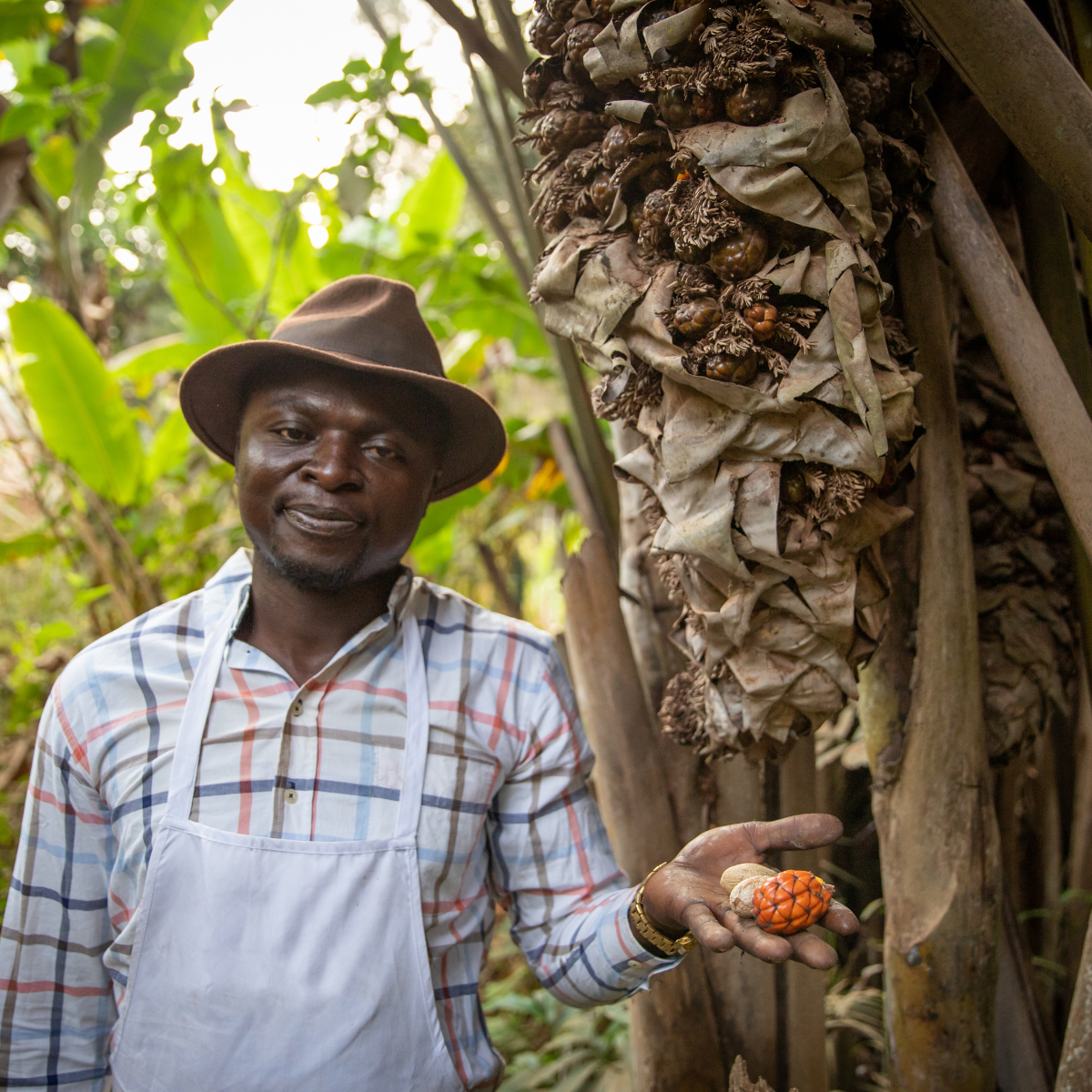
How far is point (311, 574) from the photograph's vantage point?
109 centimetres

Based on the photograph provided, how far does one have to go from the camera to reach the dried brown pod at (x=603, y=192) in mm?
770

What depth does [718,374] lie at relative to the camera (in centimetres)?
70

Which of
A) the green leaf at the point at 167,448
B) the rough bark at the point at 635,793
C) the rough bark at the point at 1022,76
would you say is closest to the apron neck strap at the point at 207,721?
the rough bark at the point at 635,793

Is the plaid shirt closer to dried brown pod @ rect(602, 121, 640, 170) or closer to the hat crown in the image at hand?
the hat crown

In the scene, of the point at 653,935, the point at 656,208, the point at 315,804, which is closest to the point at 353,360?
the point at 656,208

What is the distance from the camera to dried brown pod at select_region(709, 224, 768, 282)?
2.27ft

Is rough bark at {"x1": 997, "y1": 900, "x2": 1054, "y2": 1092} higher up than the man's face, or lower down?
lower down

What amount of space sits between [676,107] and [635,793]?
2.68 ft

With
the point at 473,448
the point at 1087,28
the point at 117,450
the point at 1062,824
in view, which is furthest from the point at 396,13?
the point at 1062,824

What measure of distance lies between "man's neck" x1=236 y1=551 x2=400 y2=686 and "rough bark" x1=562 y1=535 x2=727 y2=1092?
1.01 ft

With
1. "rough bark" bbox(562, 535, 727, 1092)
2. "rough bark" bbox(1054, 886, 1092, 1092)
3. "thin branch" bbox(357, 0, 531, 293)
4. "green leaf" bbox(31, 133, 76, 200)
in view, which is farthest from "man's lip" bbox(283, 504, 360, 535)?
"green leaf" bbox(31, 133, 76, 200)

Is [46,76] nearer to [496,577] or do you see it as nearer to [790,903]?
[496,577]

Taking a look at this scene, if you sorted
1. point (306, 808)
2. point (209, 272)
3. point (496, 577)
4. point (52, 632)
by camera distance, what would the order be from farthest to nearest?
point (209, 272)
point (52, 632)
point (496, 577)
point (306, 808)

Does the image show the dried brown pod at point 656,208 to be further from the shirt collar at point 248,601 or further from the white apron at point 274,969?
the white apron at point 274,969
